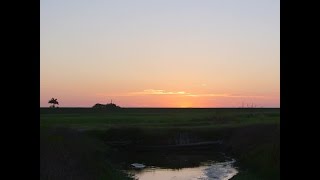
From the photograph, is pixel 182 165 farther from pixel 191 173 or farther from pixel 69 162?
pixel 69 162

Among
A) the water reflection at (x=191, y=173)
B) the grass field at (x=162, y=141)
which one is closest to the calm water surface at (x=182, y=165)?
the water reflection at (x=191, y=173)

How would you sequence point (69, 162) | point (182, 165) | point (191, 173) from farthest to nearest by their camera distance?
point (182, 165)
point (191, 173)
point (69, 162)

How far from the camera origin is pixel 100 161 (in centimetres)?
2688

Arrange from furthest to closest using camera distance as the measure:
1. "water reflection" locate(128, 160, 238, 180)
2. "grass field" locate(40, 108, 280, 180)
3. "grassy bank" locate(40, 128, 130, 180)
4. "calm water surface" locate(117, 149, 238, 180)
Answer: "calm water surface" locate(117, 149, 238, 180) < "water reflection" locate(128, 160, 238, 180) < "grass field" locate(40, 108, 280, 180) < "grassy bank" locate(40, 128, 130, 180)

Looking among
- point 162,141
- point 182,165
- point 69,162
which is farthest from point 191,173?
point 162,141

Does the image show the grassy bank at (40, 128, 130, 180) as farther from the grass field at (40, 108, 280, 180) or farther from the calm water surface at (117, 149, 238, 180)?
the calm water surface at (117, 149, 238, 180)

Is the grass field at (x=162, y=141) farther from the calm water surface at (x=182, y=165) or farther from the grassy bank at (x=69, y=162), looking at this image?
the calm water surface at (x=182, y=165)

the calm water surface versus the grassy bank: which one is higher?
the grassy bank

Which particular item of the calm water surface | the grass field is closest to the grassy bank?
the grass field

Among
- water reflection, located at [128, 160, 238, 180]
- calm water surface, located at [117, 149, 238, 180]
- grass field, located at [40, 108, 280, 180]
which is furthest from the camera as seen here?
calm water surface, located at [117, 149, 238, 180]

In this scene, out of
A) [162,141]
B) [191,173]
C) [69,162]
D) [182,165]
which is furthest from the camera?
[162,141]
